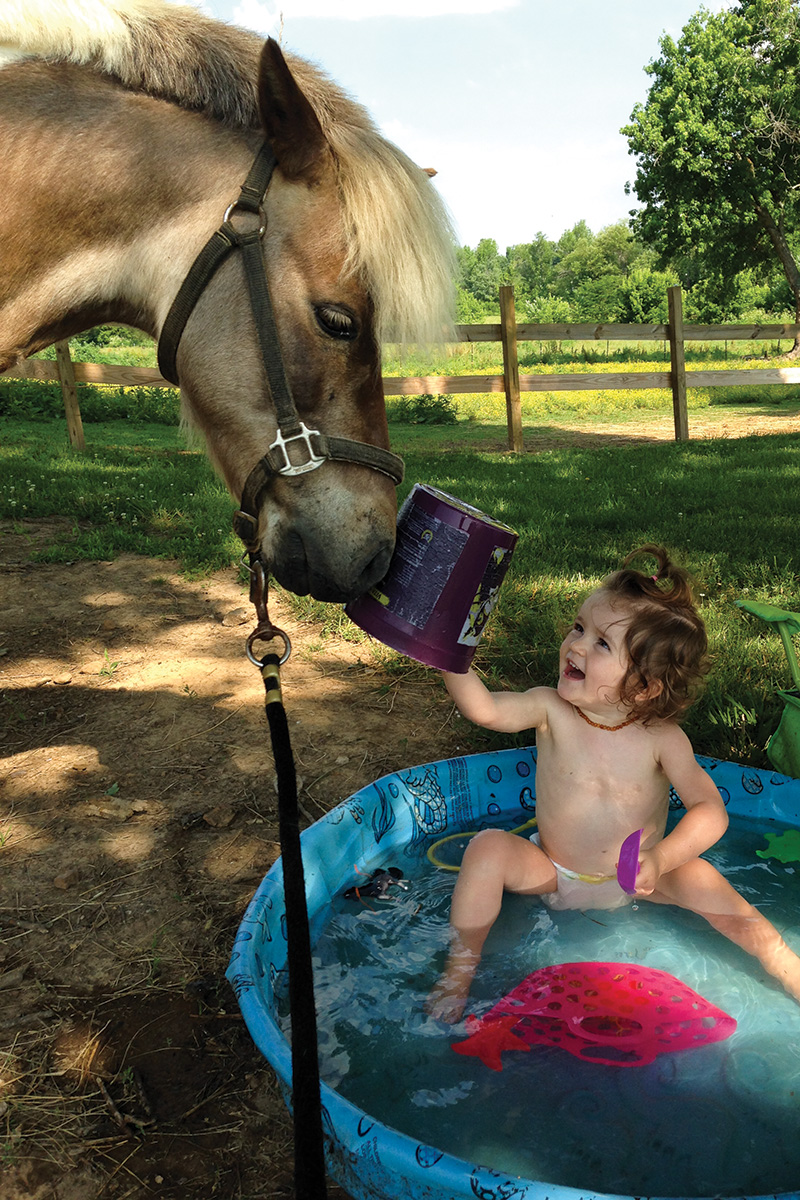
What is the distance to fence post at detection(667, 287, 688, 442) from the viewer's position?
10234 mm

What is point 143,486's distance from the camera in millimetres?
6461

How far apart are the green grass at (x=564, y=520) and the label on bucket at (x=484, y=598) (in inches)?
50.6

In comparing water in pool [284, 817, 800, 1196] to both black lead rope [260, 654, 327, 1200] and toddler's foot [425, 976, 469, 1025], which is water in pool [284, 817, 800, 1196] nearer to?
toddler's foot [425, 976, 469, 1025]

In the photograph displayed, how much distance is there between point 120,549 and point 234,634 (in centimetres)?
156

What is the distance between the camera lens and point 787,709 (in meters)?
2.44

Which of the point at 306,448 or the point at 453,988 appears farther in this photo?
the point at 453,988

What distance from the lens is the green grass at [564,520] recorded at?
127 inches

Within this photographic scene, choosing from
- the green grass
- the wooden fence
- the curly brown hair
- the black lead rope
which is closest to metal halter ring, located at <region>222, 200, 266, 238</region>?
the black lead rope

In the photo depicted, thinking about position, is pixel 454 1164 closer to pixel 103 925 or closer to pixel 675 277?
pixel 103 925

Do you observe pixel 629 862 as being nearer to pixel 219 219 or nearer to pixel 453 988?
pixel 453 988

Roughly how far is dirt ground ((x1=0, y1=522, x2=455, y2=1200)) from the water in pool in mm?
244

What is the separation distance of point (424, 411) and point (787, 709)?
12.2 meters

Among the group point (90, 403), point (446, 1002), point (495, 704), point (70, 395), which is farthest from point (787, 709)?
point (90, 403)

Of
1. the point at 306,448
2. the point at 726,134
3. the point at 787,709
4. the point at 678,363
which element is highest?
the point at 726,134
